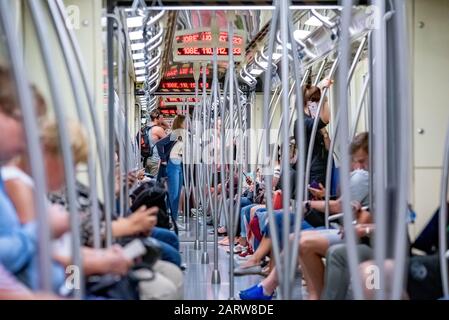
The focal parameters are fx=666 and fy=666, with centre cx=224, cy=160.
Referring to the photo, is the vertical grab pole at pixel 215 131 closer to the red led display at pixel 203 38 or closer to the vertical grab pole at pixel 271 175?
the red led display at pixel 203 38

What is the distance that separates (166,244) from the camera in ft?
6.97

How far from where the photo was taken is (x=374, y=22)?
5.53ft

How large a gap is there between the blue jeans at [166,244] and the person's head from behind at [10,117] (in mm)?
631

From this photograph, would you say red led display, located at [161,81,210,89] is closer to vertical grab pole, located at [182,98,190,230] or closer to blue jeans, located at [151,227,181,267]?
vertical grab pole, located at [182,98,190,230]

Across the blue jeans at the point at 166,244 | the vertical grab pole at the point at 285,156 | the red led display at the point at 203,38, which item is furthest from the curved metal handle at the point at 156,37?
the blue jeans at the point at 166,244

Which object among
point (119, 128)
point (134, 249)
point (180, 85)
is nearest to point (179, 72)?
point (180, 85)

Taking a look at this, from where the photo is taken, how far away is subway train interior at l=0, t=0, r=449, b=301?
153cm

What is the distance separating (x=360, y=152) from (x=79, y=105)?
76 cm

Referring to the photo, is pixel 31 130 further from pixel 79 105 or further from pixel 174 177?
pixel 174 177

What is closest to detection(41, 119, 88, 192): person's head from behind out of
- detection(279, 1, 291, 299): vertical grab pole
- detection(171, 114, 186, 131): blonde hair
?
detection(279, 1, 291, 299): vertical grab pole

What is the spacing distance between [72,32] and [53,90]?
1.14 feet

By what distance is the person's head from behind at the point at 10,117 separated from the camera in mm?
1471

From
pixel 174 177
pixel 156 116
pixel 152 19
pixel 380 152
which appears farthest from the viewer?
pixel 156 116
